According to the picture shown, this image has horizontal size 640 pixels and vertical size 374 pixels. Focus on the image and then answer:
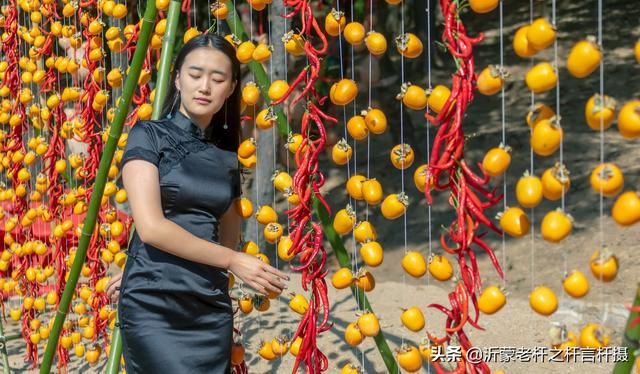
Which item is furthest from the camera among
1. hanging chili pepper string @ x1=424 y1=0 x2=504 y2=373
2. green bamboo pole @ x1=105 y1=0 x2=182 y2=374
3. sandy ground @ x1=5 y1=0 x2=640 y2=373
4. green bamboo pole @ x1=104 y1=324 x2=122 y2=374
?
sandy ground @ x1=5 y1=0 x2=640 y2=373

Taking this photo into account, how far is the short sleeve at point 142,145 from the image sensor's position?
1992mm

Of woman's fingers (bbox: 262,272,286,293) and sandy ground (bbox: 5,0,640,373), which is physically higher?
woman's fingers (bbox: 262,272,286,293)

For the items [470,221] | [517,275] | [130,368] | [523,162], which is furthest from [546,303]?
[523,162]

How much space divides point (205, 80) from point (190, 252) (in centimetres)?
46

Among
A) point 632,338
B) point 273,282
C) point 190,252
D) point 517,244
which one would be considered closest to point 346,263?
point 273,282

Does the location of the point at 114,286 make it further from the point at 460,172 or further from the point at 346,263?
the point at 460,172

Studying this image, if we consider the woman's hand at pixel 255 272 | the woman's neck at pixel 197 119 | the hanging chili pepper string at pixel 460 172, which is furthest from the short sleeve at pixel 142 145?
the hanging chili pepper string at pixel 460 172

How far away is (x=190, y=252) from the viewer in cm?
196

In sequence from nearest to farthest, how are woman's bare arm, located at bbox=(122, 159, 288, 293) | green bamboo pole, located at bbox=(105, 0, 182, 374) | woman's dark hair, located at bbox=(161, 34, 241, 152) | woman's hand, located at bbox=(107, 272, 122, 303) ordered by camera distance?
woman's bare arm, located at bbox=(122, 159, 288, 293) < woman's dark hair, located at bbox=(161, 34, 241, 152) < woman's hand, located at bbox=(107, 272, 122, 303) < green bamboo pole, located at bbox=(105, 0, 182, 374)

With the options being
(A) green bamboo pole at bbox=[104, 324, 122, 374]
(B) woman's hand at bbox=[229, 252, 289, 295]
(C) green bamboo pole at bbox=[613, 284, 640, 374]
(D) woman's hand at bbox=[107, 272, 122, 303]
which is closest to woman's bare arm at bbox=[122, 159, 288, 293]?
(B) woman's hand at bbox=[229, 252, 289, 295]

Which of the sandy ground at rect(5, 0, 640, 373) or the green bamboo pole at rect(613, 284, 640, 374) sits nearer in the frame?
the green bamboo pole at rect(613, 284, 640, 374)

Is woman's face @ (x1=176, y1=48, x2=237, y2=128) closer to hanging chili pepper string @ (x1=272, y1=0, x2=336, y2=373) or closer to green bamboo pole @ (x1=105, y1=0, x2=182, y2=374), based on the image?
hanging chili pepper string @ (x1=272, y1=0, x2=336, y2=373)

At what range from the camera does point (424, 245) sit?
19.9 ft

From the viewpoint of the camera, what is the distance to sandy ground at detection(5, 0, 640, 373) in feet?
12.8
